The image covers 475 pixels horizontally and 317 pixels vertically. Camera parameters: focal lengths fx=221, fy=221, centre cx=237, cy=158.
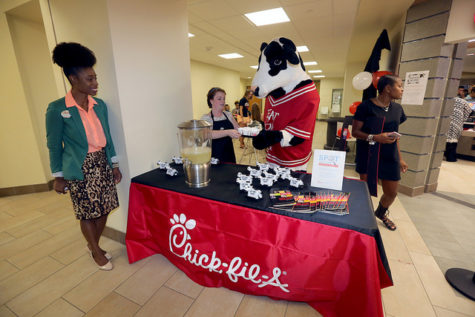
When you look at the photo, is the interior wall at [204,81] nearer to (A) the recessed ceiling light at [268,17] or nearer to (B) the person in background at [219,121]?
(A) the recessed ceiling light at [268,17]

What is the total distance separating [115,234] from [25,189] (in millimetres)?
2174

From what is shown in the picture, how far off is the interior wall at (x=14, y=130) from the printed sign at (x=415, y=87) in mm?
5044

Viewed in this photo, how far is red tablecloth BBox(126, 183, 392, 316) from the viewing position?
3.28ft

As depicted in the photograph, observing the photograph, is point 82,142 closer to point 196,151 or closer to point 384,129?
point 196,151

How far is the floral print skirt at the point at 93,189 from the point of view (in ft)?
4.90

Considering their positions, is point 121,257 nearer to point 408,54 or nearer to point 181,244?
point 181,244

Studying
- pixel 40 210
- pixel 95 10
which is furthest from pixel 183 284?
pixel 40 210

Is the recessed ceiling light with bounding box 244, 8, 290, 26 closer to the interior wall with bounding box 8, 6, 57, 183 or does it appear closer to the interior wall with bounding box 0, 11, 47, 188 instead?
the interior wall with bounding box 8, 6, 57, 183

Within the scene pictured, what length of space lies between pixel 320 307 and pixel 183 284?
0.91 metres

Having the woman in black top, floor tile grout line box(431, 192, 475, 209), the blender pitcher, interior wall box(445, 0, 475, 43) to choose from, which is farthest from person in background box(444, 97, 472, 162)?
the blender pitcher

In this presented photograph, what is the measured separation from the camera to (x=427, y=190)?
3.15 m

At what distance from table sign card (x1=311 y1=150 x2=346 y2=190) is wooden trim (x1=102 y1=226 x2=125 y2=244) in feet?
5.74

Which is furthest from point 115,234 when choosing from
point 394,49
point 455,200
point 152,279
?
point 394,49

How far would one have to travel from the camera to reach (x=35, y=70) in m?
3.03
